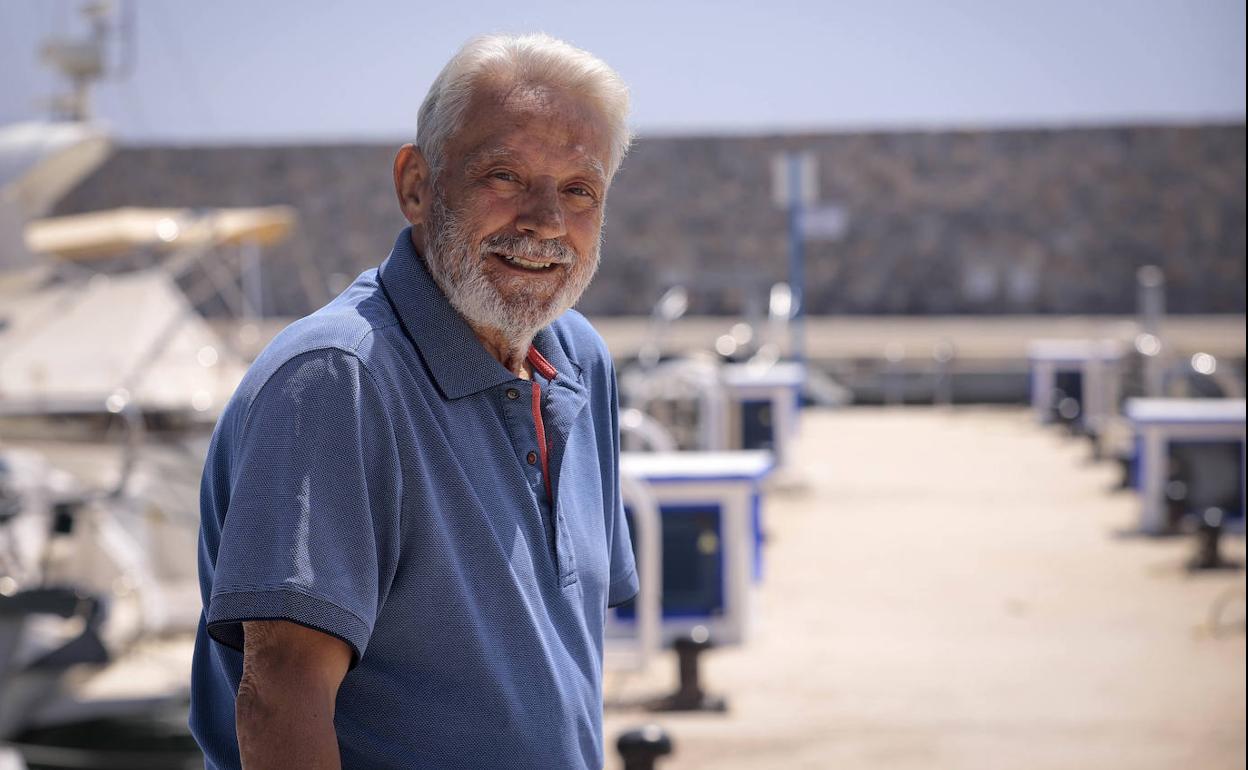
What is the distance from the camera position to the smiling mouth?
5.29 feet

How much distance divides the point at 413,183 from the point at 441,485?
38 centimetres

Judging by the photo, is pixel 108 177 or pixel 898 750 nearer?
pixel 898 750

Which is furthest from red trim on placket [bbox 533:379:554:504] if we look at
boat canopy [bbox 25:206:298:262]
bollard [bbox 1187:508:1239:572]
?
boat canopy [bbox 25:206:298:262]

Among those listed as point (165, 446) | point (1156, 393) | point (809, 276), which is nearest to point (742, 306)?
point (809, 276)

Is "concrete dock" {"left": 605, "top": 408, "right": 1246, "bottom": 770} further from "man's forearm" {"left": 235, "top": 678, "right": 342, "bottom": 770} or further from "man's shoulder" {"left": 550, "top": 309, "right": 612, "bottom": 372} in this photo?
"man's forearm" {"left": 235, "top": 678, "right": 342, "bottom": 770}

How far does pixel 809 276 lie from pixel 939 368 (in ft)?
30.9

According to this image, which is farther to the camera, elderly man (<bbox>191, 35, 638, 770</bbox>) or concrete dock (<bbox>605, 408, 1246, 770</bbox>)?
concrete dock (<bbox>605, 408, 1246, 770</bbox>)

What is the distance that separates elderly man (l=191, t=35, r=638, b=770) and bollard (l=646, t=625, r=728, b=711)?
3411 millimetres

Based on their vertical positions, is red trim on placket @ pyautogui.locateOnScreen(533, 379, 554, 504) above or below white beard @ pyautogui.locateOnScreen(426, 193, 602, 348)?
below

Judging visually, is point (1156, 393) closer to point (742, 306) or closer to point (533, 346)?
point (533, 346)

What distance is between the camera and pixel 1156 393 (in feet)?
37.8

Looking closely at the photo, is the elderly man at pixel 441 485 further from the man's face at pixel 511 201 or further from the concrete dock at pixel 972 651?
the concrete dock at pixel 972 651

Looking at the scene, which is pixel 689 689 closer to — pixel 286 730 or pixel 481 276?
pixel 481 276

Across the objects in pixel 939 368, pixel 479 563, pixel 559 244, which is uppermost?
pixel 559 244
